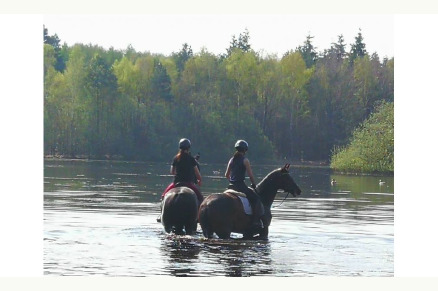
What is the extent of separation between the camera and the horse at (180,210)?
23.3 meters

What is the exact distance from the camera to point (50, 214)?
2941cm

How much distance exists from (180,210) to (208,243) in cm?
139

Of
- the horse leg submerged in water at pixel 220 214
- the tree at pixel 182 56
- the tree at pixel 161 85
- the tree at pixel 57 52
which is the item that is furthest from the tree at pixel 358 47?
the horse leg submerged in water at pixel 220 214

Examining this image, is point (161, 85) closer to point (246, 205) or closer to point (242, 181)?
point (242, 181)

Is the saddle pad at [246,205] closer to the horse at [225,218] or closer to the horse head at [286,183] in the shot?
the horse at [225,218]

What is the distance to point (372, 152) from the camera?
74125 millimetres

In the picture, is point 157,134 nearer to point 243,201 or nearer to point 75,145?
point 75,145

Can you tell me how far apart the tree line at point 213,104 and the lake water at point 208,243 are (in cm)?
6009

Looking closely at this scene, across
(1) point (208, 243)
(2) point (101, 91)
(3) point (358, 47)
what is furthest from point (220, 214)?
(3) point (358, 47)

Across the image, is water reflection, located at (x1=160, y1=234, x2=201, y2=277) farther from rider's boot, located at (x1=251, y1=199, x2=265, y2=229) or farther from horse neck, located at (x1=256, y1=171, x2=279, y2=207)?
horse neck, located at (x1=256, y1=171, x2=279, y2=207)

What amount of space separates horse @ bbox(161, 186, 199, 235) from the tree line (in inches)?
2884

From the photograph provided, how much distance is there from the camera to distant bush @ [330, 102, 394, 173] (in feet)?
241
